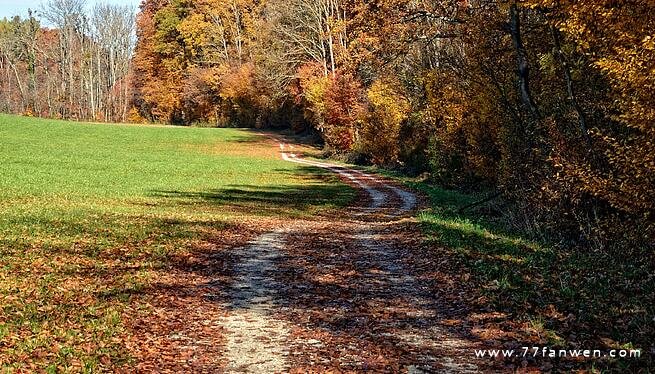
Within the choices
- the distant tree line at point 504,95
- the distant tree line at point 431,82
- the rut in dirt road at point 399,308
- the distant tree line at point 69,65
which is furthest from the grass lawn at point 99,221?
the distant tree line at point 69,65

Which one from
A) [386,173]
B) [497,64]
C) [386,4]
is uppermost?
[386,4]

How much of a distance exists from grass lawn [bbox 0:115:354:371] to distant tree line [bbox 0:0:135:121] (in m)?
50.1

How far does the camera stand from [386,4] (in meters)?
17.6

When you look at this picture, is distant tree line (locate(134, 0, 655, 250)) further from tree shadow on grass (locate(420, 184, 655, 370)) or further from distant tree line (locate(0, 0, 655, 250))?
tree shadow on grass (locate(420, 184, 655, 370))

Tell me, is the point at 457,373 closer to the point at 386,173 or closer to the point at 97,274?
the point at 97,274

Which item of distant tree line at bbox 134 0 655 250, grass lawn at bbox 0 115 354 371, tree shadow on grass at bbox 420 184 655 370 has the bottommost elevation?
grass lawn at bbox 0 115 354 371

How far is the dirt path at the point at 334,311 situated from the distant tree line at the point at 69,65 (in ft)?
297

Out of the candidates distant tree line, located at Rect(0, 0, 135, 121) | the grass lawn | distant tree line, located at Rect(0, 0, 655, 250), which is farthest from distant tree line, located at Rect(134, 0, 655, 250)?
distant tree line, located at Rect(0, 0, 135, 121)

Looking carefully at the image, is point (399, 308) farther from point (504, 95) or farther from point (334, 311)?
point (504, 95)

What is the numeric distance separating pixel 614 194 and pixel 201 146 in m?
56.2

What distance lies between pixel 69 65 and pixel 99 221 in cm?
8955

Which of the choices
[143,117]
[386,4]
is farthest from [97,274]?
[143,117]

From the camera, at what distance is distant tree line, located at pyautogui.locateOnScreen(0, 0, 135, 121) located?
9700cm

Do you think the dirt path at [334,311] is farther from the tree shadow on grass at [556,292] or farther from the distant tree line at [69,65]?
the distant tree line at [69,65]
